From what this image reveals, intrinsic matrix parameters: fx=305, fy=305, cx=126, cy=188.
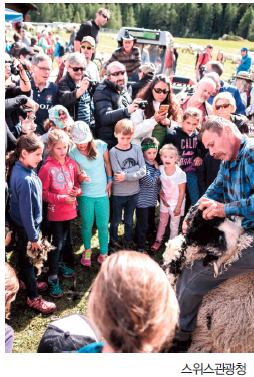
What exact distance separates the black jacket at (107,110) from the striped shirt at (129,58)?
3155 mm

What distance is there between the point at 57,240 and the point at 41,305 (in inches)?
26.7

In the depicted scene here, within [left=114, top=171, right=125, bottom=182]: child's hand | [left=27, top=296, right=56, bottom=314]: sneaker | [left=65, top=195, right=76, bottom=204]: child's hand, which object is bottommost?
[left=27, top=296, right=56, bottom=314]: sneaker

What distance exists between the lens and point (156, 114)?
3.79 m

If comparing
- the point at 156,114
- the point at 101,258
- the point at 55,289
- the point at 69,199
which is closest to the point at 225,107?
the point at 156,114

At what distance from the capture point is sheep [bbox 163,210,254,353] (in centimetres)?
211

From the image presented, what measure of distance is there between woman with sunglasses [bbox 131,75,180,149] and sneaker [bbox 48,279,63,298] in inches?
77.4

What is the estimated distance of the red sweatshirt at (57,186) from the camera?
318cm

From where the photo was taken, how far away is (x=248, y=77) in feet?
22.6

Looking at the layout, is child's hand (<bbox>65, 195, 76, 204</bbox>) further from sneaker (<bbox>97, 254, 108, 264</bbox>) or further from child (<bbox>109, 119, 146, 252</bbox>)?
sneaker (<bbox>97, 254, 108, 264</bbox>)

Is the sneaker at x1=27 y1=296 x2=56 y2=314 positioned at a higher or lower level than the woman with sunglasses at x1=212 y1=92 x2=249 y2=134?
lower

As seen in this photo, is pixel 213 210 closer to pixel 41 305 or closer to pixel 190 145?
pixel 41 305


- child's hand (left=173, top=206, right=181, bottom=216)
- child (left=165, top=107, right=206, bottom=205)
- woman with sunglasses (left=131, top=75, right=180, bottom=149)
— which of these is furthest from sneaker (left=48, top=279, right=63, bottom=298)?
child (left=165, top=107, right=206, bottom=205)
